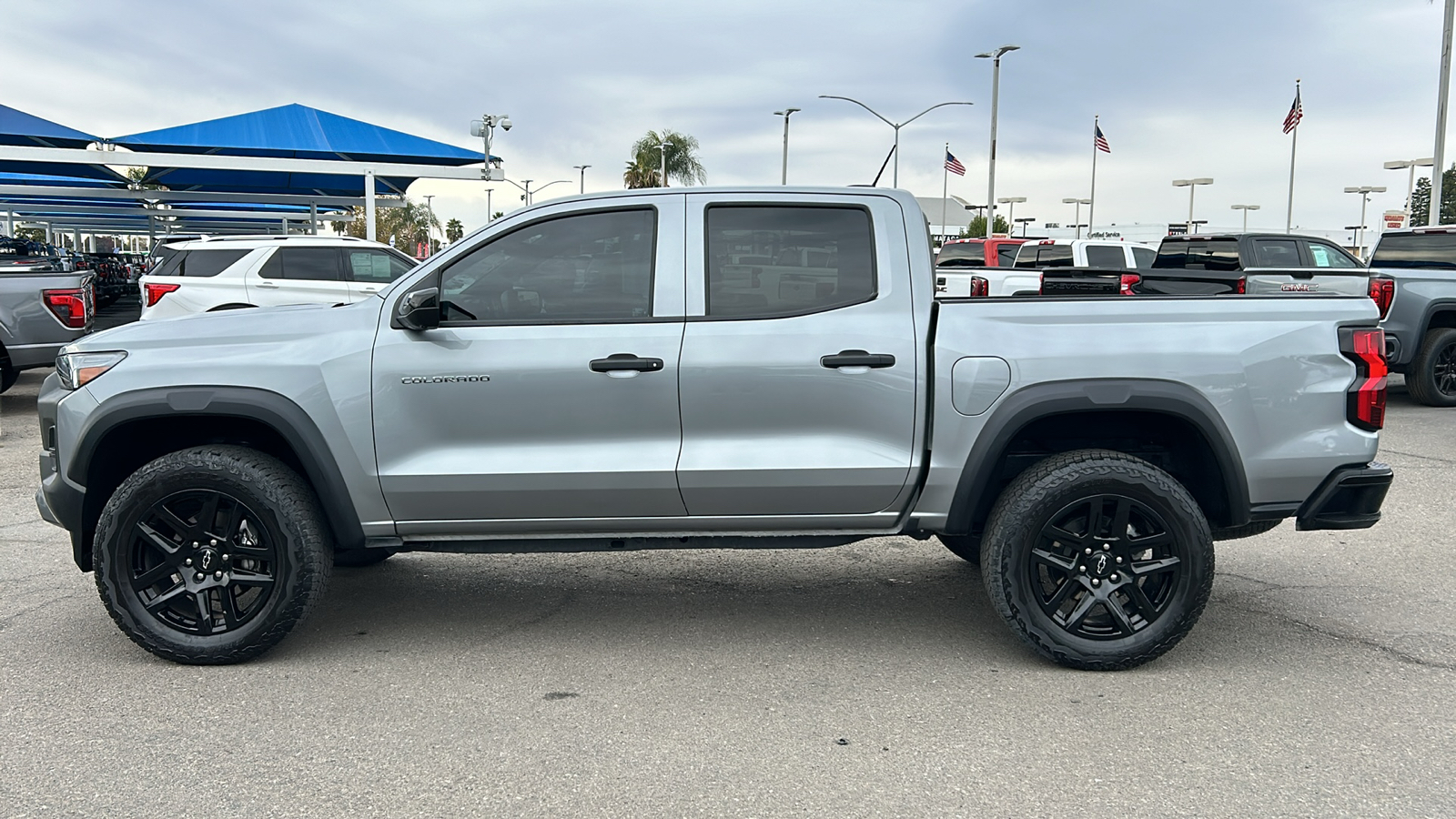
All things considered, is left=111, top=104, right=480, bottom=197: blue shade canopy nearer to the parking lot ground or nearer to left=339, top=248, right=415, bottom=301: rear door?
left=339, top=248, right=415, bottom=301: rear door

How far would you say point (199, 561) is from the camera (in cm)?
437

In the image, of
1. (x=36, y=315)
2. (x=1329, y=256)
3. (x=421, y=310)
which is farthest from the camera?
(x=1329, y=256)

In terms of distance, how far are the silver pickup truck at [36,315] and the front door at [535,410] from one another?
26.7ft

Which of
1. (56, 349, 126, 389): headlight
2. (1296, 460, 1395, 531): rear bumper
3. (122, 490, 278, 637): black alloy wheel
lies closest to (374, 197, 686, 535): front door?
(122, 490, 278, 637): black alloy wheel

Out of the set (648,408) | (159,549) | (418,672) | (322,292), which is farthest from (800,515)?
(322,292)

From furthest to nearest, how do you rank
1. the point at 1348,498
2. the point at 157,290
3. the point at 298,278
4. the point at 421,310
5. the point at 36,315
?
the point at 298,278
the point at 157,290
the point at 36,315
the point at 1348,498
the point at 421,310

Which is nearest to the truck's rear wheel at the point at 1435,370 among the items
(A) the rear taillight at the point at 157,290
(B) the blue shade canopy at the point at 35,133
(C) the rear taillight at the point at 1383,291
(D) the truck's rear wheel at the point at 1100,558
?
(C) the rear taillight at the point at 1383,291

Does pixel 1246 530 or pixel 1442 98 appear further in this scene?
pixel 1442 98

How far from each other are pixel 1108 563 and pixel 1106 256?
51.3 ft

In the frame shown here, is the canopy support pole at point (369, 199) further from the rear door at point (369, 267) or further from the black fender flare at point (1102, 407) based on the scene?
the black fender flare at point (1102, 407)

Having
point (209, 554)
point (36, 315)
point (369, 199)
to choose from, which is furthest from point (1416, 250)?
point (369, 199)

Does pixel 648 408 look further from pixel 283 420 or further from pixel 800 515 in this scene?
pixel 283 420

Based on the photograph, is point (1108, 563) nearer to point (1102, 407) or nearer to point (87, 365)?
point (1102, 407)

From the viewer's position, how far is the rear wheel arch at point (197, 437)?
429cm
